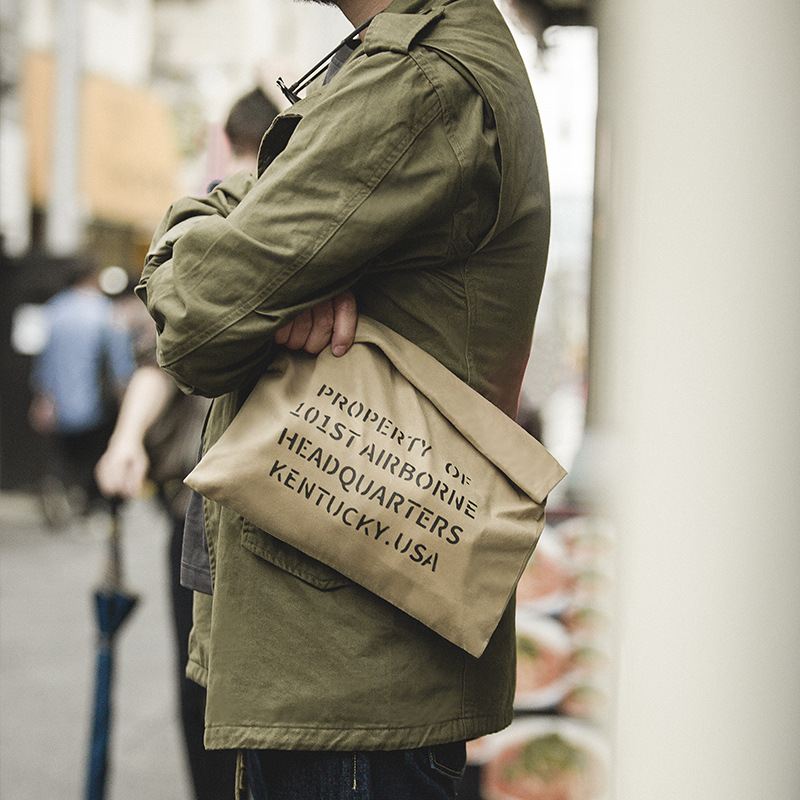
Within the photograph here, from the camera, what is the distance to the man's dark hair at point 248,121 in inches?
112

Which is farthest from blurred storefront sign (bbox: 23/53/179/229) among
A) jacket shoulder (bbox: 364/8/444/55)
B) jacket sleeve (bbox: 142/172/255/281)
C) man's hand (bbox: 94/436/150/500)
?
jacket shoulder (bbox: 364/8/444/55)

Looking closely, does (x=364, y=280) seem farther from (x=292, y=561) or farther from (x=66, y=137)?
(x=66, y=137)

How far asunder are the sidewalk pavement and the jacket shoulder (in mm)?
1925

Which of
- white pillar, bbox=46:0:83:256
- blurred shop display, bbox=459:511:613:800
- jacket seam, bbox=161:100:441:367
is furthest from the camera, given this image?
white pillar, bbox=46:0:83:256

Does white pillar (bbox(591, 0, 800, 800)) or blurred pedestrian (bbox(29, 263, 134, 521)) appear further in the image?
blurred pedestrian (bbox(29, 263, 134, 521))

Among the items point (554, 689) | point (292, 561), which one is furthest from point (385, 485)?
point (554, 689)

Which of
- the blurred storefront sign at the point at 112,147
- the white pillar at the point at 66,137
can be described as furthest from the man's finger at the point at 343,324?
the blurred storefront sign at the point at 112,147

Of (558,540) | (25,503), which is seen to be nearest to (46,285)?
(25,503)

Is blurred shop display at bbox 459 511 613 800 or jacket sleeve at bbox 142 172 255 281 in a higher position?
jacket sleeve at bbox 142 172 255 281

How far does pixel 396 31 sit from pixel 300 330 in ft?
1.28

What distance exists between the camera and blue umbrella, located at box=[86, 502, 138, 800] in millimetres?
2852

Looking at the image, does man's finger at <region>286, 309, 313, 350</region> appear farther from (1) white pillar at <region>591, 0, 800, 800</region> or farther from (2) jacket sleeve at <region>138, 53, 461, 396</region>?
(1) white pillar at <region>591, 0, 800, 800</region>

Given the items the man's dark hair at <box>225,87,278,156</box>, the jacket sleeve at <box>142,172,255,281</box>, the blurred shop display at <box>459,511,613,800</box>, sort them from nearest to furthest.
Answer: the jacket sleeve at <box>142,172,255,281</box>, the man's dark hair at <box>225,87,278,156</box>, the blurred shop display at <box>459,511,613,800</box>

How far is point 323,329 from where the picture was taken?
154cm
